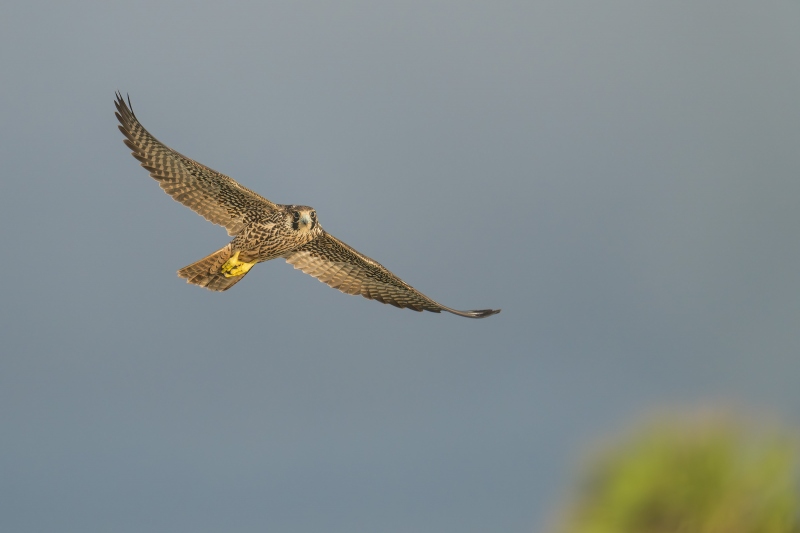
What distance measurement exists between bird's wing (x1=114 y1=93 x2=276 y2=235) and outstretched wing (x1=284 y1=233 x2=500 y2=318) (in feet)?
5.16

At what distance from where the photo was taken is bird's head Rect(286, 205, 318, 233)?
1464 cm

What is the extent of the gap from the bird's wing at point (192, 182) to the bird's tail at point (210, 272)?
58cm

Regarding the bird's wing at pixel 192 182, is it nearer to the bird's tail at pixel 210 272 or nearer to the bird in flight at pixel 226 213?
the bird in flight at pixel 226 213

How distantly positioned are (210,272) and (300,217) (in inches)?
68.6

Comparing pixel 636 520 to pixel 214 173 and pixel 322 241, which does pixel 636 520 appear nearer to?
pixel 214 173

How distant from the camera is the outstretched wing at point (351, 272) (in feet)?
52.6

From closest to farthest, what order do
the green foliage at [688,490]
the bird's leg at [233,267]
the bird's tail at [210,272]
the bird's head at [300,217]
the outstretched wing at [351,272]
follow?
1. the green foliage at [688,490]
2. the bird's tail at [210,272]
3. the bird's head at [300,217]
4. the bird's leg at [233,267]
5. the outstretched wing at [351,272]

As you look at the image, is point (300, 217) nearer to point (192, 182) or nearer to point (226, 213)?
point (226, 213)

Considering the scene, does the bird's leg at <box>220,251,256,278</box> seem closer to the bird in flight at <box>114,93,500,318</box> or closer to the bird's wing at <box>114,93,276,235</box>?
the bird in flight at <box>114,93,500,318</box>

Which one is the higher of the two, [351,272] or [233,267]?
[351,272]

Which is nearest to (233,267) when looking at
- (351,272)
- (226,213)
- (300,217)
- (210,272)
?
(210,272)

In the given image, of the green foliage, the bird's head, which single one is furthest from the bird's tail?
the green foliage

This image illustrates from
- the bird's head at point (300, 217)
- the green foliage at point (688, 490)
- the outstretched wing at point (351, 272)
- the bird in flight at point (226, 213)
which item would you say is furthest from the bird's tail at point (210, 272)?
the green foliage at point (688, 490)

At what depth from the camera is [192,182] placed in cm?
1509
